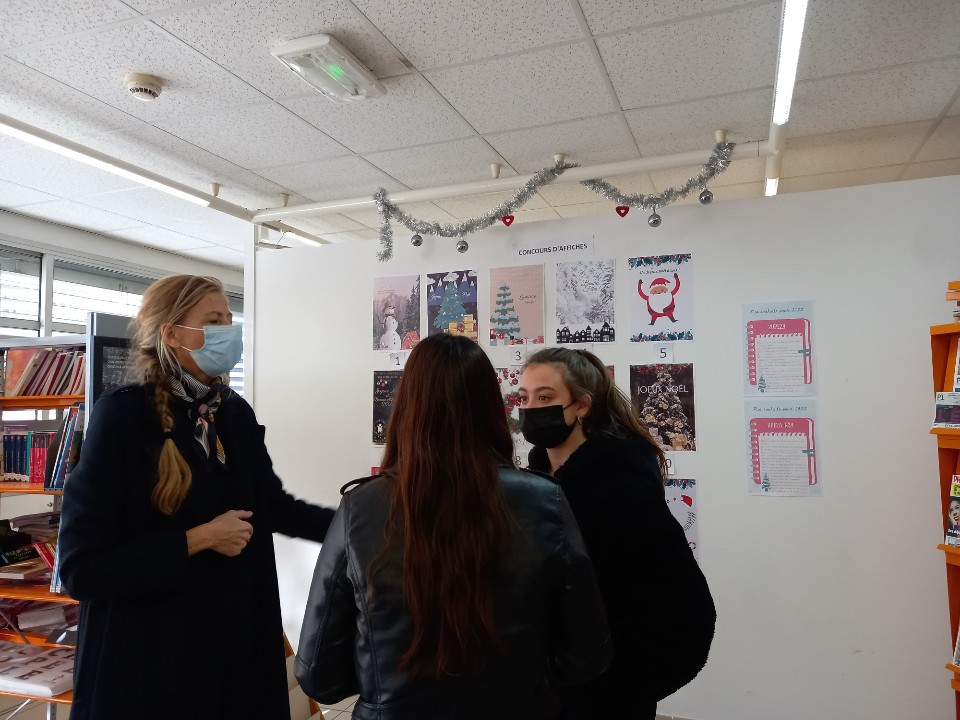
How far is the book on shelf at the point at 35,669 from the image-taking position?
2.56 m

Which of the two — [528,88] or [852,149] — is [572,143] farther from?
[852,149]

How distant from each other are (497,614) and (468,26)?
7.08 ft

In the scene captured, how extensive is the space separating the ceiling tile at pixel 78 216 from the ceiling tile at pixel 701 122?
12.6 feet

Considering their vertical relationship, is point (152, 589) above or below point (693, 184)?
below

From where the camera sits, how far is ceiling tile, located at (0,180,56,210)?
170 inches

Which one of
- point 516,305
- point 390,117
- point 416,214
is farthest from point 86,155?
point 516,305

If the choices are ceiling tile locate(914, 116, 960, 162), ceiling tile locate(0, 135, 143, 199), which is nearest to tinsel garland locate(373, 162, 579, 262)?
ceiling tile locate(0, 135, 143, 199)

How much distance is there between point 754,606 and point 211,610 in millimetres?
2566

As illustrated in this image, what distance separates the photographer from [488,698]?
1.10 metres

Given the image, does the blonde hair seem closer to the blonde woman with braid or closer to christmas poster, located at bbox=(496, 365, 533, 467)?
the blonde woman with braid

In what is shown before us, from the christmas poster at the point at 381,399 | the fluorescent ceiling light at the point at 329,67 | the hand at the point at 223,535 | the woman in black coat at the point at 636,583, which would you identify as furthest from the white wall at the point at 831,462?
the hand at the point at 223,535

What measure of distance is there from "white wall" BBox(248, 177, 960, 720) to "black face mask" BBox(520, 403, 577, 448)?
185 centimetres

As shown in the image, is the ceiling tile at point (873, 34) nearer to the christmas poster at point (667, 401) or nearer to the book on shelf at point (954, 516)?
the christmas poster at point (667, 401)

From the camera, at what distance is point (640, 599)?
131cm
